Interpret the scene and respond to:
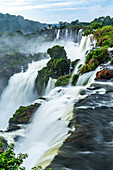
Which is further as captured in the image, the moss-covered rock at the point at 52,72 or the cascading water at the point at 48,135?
the moss-covered rock at the point at 52,72

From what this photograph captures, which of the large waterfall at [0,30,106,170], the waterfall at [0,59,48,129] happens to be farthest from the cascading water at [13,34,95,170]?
the waterfall at [0,59,48,129]

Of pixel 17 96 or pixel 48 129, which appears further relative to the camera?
pixel 17 96

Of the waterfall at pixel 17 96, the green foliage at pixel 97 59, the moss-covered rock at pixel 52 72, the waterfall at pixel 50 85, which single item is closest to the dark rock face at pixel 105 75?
the green foliage at pixel 97 59

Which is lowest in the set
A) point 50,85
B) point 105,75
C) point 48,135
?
point 48,135

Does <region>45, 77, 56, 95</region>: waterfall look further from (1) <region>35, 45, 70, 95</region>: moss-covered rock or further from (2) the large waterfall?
(2) the large waterfall

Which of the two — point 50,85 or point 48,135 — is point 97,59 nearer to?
point 50,85

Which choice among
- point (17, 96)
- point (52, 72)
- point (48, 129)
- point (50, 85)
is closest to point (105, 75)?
point (48, 129)

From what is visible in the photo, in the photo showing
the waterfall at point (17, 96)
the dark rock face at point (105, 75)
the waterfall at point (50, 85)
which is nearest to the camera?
the dark rock face at point (105, 75)

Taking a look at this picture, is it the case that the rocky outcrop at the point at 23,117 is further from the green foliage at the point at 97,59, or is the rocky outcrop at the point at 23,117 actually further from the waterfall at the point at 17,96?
the waterfall at the point at 17,96

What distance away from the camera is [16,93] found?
90.8 ft

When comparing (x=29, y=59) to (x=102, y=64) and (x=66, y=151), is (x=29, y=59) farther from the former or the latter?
(x=66, y=151)

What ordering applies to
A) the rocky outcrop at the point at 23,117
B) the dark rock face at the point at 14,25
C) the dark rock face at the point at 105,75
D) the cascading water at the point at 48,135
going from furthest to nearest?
1. the dark rock face at the point at 14,25
2. the rocky outcrop at the point at 23,117
3. the dark rock face at the point at 105,75
4. the cascading water at the point at 48,135

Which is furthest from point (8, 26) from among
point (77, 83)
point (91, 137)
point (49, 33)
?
point (91, 137)

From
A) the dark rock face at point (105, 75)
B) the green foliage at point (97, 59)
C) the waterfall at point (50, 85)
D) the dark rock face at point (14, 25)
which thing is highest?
the dark rock face at point (14, 25)
